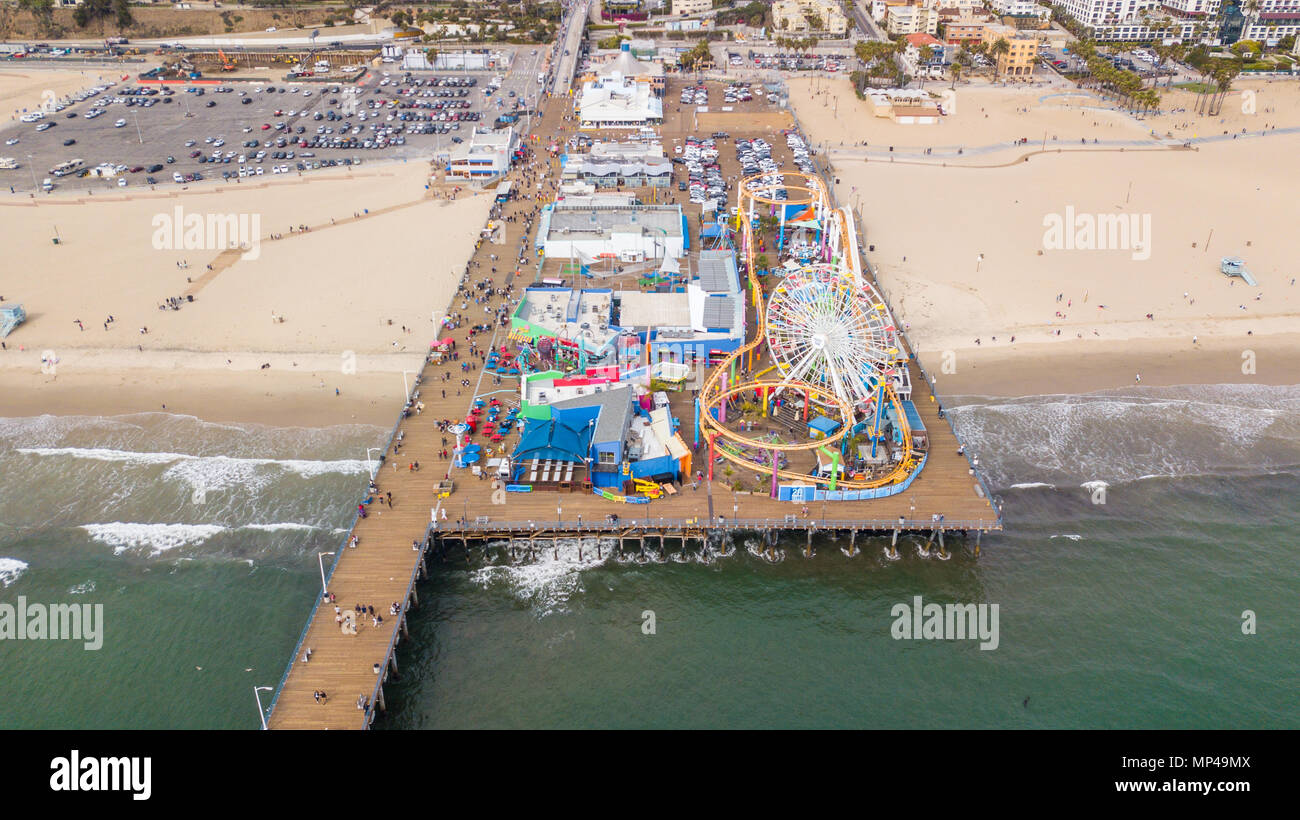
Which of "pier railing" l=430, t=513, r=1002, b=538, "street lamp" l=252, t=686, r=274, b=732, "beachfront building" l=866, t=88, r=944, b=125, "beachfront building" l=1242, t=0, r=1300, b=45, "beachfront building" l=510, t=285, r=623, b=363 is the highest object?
"beachfront building" l=1242, t=0, r=1300, b=45

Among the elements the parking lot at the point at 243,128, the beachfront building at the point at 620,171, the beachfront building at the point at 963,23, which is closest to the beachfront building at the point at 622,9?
the parking lot at the point at 243,128

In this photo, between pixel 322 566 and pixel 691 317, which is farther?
pixel 691 317

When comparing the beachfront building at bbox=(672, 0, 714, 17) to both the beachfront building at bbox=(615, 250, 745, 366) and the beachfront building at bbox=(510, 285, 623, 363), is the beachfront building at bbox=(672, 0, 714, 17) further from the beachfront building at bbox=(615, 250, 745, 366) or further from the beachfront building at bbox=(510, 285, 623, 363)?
the beachfront building at bbox=(510, 285, 623, 363)

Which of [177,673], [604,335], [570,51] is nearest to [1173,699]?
[604,335]

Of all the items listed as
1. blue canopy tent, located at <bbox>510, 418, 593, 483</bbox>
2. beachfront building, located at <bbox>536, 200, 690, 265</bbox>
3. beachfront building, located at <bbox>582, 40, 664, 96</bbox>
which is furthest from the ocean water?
beachfront building, located at <bbox>582, 40, 664, 96</bbox>

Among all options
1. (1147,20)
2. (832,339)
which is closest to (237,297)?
(832,339)

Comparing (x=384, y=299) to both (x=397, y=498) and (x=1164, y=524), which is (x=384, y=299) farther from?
(x=1164, y=524)

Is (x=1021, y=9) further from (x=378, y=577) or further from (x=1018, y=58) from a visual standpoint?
(x=378, y=577)
